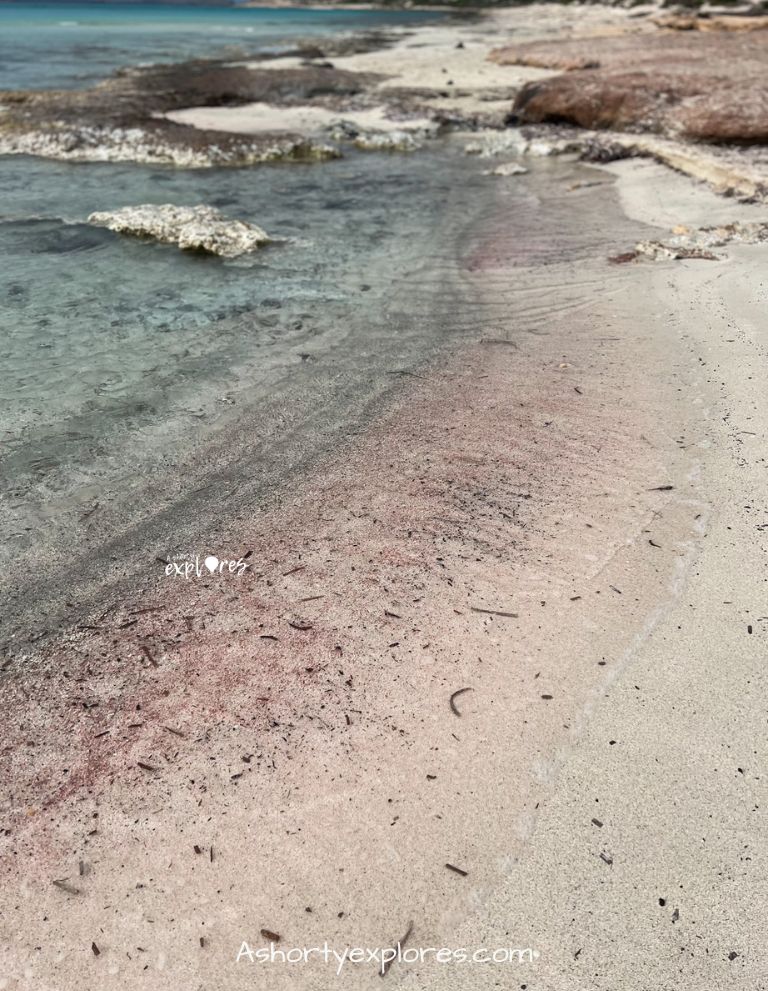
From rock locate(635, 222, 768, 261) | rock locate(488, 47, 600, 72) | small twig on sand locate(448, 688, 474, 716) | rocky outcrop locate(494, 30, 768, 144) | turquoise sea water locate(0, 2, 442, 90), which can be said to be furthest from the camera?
turquoise sea water locate(0, 2, 442, 90)

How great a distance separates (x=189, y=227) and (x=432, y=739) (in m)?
9.37

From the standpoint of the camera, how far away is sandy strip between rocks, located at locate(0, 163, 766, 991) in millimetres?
2652

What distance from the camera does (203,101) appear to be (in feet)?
74.4

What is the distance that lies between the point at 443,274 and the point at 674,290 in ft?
9.49

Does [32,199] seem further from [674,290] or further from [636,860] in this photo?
[636,860]

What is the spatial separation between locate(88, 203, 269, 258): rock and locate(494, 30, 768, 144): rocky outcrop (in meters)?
10.4

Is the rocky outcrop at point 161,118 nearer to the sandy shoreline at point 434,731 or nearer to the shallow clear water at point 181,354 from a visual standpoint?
the shallow clear water at point 181,354

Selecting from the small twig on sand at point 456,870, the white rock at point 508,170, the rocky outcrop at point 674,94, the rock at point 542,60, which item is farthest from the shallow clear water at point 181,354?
the rock at point 542,60

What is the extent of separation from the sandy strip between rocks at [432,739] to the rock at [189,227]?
239 inches

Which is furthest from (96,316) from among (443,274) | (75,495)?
(443,274)

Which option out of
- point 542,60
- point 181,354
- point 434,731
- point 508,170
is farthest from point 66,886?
point 542,60

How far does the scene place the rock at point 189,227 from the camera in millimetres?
10242

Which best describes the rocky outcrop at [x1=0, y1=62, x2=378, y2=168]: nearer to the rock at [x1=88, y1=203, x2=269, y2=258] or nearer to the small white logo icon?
the rock at [x1=88, y1=203, x2=269, y2=258]

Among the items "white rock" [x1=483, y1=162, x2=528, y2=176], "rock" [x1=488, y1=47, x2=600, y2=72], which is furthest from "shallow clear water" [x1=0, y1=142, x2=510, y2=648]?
"rock" [x1=488, y1=47, x2=600, y2=72]
